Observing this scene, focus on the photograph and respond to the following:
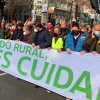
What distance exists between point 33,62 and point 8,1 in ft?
127

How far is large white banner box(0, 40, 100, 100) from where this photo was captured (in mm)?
4715

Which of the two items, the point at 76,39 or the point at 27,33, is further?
the point at 27,33

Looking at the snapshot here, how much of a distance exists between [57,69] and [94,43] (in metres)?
0.94

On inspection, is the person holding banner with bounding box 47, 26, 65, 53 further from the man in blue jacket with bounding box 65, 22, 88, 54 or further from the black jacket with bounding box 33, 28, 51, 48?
the man in blue jacket with bounding box 65, 22, 88, 54

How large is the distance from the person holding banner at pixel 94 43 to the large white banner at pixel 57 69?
0.98 ft

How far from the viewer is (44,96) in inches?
221

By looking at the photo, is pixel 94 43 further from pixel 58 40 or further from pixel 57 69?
pixel 58 40

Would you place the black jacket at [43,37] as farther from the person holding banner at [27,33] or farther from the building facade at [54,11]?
the building facade at [54,11]

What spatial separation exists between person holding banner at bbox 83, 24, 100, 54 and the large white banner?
30 cm

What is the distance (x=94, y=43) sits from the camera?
512cm

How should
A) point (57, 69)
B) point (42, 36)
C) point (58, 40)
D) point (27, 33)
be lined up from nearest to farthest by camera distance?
point (57, 69), point (58, 40), point (42, 36), point (27, 33)

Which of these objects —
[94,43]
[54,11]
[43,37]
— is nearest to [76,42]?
[94,43]

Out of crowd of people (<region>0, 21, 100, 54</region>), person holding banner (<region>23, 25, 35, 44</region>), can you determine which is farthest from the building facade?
crowd of people (<region>0, 21, 100, 54</region>)

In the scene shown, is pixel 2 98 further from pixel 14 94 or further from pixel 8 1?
pixel 8 1
